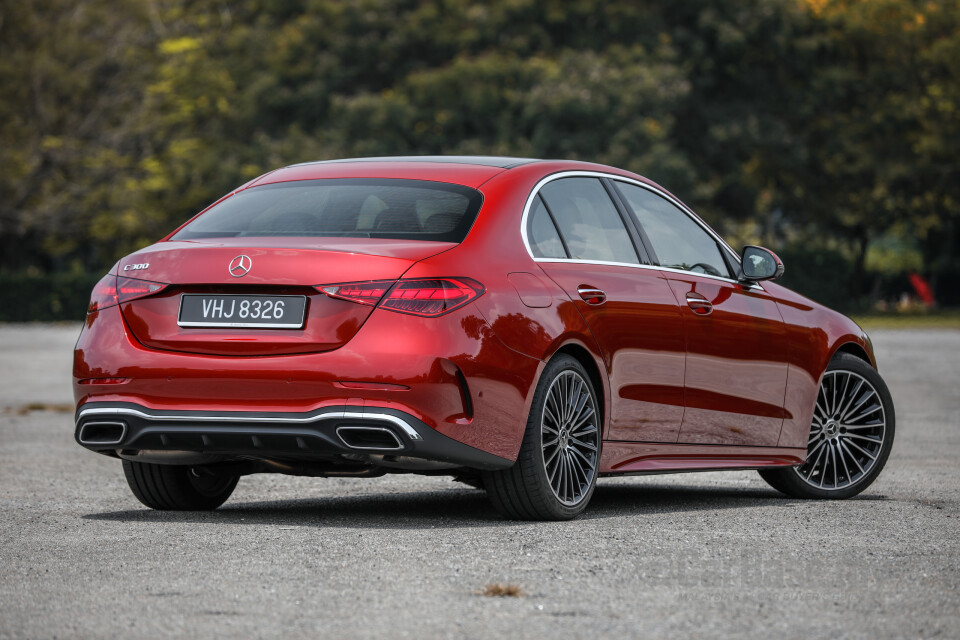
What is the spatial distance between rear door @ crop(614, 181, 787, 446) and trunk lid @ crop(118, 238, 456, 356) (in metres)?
1.66

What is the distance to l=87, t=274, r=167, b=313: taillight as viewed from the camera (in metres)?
6.87

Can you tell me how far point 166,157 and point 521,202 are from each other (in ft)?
147

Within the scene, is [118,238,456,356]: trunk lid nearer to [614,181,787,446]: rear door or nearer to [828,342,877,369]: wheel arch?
[614,181,787,446]: rear door

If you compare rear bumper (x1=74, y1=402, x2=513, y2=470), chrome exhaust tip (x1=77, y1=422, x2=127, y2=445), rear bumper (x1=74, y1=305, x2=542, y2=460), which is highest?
rear bumper (x1=74, y1=305, x2=542, y2=460)

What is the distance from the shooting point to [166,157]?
166ft

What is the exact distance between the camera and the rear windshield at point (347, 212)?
695 cm

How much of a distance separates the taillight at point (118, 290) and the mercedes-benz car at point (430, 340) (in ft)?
0.04

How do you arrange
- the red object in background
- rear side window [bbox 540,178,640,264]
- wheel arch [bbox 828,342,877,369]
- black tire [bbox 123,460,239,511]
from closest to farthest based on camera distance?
1. rear side window [bbox 540,178,640,264]
2. black tire [bbox 123,460,239,511]
3. wheel arch [bbox 828,342,877,369]
4. the red object in background

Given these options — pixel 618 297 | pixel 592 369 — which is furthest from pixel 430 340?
pixel 618 297

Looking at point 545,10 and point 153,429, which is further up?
point 545,10

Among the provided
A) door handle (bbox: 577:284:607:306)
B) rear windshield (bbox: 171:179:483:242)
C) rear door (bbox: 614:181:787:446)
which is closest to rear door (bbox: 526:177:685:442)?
door handle (bbox: 577:284:607:306)

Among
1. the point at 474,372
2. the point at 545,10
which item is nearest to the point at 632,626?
the point at 474,372

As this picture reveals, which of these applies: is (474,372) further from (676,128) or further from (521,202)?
(676,128)

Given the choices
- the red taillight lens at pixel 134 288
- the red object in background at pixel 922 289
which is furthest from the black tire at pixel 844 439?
the red object in background at pixel 922 289
